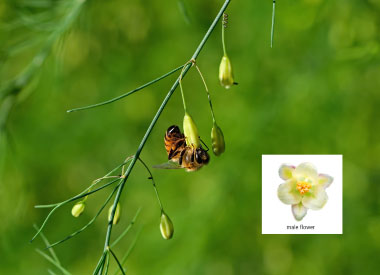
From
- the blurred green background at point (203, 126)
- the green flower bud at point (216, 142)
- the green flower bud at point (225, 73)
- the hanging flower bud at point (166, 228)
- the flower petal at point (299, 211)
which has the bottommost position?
the hanging flower bud at point (166, 228)

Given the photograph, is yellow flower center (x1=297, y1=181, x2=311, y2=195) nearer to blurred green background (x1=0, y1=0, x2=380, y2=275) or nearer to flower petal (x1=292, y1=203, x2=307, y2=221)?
flower petal (x1=292, y1=203, x2=307, y2=221)

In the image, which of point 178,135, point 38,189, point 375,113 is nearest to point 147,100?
point 38,189

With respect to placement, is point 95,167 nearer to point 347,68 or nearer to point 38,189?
point 38,189

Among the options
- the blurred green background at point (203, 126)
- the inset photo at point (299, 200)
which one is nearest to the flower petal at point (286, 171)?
the inset photo at point (299, 200)

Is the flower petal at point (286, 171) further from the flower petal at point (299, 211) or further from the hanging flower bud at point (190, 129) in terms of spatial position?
the hanging flower bud at point (190, 129)

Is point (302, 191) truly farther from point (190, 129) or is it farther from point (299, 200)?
point (190, 129)

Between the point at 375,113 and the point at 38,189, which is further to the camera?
the point at 38,189
